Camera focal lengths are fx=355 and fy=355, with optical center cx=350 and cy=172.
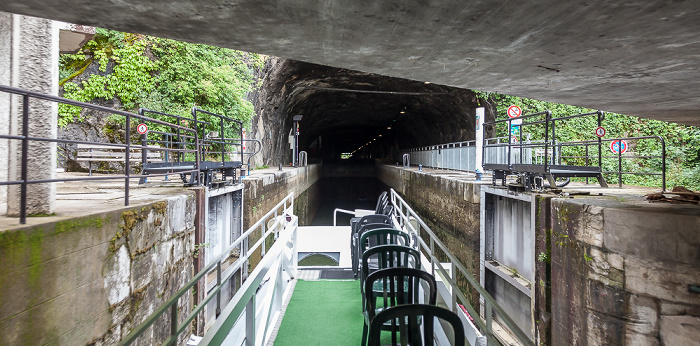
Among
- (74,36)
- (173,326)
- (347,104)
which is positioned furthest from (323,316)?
(347,104)

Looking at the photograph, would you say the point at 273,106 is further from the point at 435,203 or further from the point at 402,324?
the point at 402,324

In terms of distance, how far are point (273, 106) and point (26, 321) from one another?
1714cm

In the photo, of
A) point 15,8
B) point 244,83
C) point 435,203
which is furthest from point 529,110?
point 15,8

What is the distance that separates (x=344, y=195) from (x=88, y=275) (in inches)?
1236

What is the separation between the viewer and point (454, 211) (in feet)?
31.5

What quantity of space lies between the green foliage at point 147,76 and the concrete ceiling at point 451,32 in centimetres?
828

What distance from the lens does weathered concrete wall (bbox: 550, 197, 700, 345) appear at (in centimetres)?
323

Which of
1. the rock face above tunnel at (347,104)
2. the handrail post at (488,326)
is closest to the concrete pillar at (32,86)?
the handrail post at (488,326)

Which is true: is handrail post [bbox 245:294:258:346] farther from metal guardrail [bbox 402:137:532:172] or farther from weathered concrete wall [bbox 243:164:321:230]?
metal guardrail [bbox 402:137:532:172]

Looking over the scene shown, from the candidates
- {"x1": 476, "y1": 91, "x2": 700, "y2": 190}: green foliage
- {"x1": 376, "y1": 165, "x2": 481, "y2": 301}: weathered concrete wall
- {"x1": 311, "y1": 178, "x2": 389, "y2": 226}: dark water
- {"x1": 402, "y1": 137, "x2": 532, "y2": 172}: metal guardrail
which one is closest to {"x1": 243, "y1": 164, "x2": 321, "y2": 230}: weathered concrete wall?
{"x1": 376, "y1": 165, "x2": 481, "y2": 301}: weathered concrete wall

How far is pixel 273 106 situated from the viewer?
18.5 m

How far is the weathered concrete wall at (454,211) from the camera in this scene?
8.06 m

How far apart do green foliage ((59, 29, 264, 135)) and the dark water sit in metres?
11.5

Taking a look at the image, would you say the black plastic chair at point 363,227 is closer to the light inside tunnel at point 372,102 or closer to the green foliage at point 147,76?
the green foliage at point 147,76
